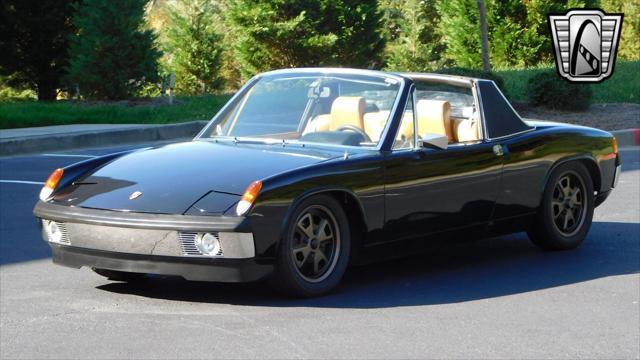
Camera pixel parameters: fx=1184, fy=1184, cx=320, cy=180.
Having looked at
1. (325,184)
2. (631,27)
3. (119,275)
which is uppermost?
(325,184)

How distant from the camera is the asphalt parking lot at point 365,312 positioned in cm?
589

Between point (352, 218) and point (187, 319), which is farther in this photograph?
point (352, 218)

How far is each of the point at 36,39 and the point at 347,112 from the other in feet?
72.1

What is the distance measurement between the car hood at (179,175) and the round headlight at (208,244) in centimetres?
19

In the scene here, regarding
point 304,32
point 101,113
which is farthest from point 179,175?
point 304,32

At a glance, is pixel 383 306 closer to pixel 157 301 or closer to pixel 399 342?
pixel 399 342

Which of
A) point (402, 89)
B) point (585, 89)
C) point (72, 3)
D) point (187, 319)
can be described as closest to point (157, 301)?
point (187, 319)

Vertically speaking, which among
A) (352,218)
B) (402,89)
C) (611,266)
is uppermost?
(402,89)

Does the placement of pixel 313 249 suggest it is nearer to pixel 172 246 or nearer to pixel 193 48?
pixel 172 246

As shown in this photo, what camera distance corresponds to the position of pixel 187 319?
6.43 m

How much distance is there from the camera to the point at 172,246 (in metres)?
6.48

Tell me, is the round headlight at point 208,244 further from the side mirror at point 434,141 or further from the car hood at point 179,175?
the side mirror at point 434,141

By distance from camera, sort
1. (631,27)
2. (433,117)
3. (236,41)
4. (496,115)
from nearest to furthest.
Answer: (433,117) < (496,115) < (236,41) < (631,27)

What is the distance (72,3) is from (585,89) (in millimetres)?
12059
